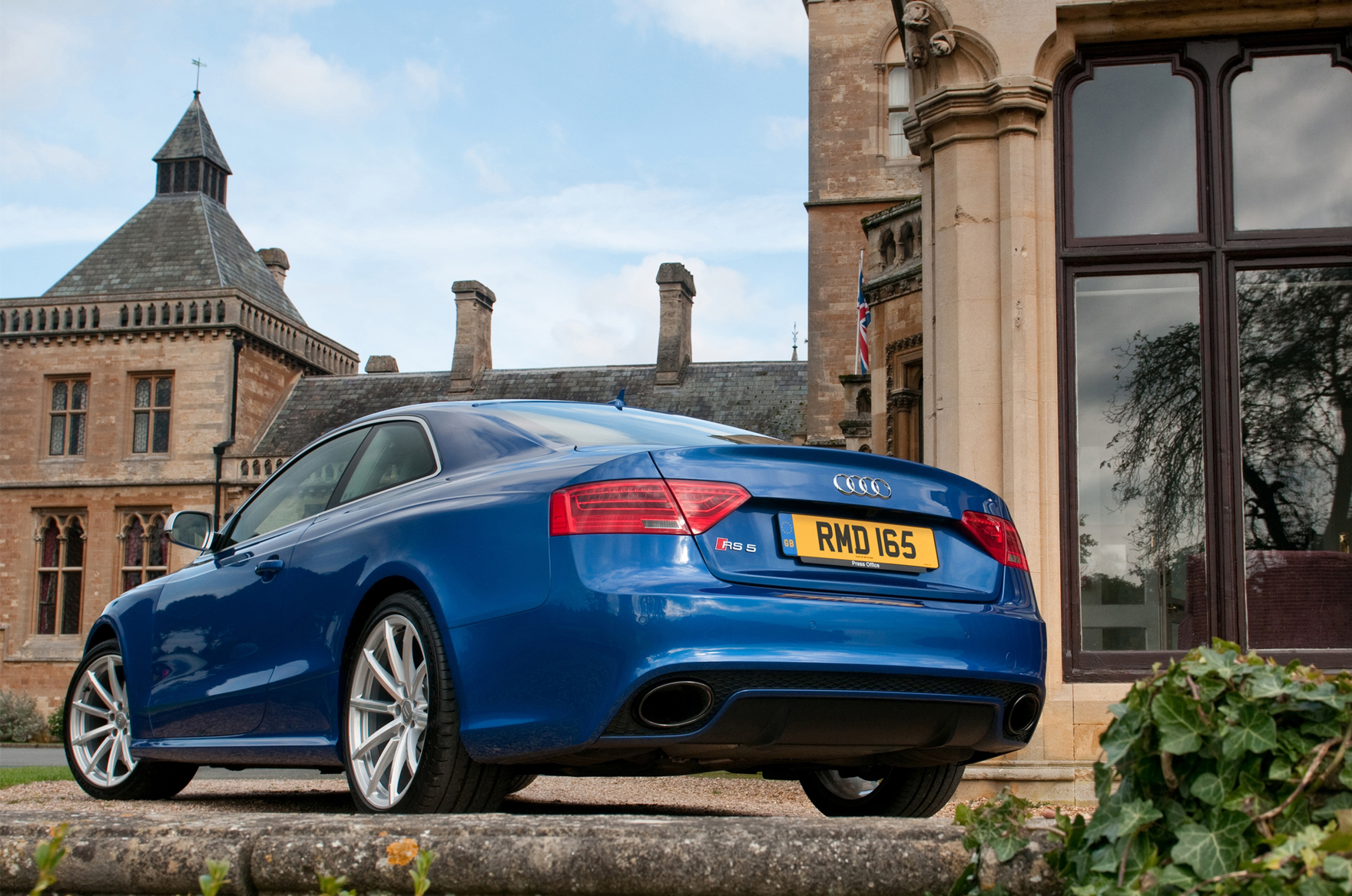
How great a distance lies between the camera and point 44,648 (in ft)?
122

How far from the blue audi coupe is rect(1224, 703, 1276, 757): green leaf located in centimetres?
140

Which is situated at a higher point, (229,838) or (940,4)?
(940,4)

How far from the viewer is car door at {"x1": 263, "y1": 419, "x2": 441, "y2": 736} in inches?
169

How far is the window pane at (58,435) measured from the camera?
38.9 metres

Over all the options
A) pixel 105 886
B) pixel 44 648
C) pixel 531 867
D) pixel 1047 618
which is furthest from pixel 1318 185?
pixel 44 648

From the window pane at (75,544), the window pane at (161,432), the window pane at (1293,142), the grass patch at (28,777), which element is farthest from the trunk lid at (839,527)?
the window pane at (75,544)

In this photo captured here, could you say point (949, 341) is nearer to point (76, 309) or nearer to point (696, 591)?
point (696, 591)

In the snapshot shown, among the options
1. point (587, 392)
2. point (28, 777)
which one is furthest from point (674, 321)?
point (28, 777)

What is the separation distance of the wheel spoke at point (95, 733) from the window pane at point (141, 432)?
113 feet

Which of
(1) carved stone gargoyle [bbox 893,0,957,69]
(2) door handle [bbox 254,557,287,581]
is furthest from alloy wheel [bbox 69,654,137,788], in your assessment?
(1) carved stone gargoyle [bbox 893,0,957,69]

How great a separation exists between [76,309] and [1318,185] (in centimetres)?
3831

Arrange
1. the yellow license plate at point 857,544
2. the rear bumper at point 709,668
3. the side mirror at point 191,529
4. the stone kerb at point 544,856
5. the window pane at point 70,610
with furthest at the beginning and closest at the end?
the window pane at point 70,610
the side mirror at point 191,529
the yellow license plate at point 857,544
the rear bumper at point 709,668
the stone kerb at point 544,856

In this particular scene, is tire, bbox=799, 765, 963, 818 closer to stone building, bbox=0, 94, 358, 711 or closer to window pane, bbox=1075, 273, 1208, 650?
window pane, bbox=1075, 273, 1208, 650

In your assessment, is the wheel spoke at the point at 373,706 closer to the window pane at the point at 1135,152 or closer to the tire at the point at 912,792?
the tire at the point at 912,792
